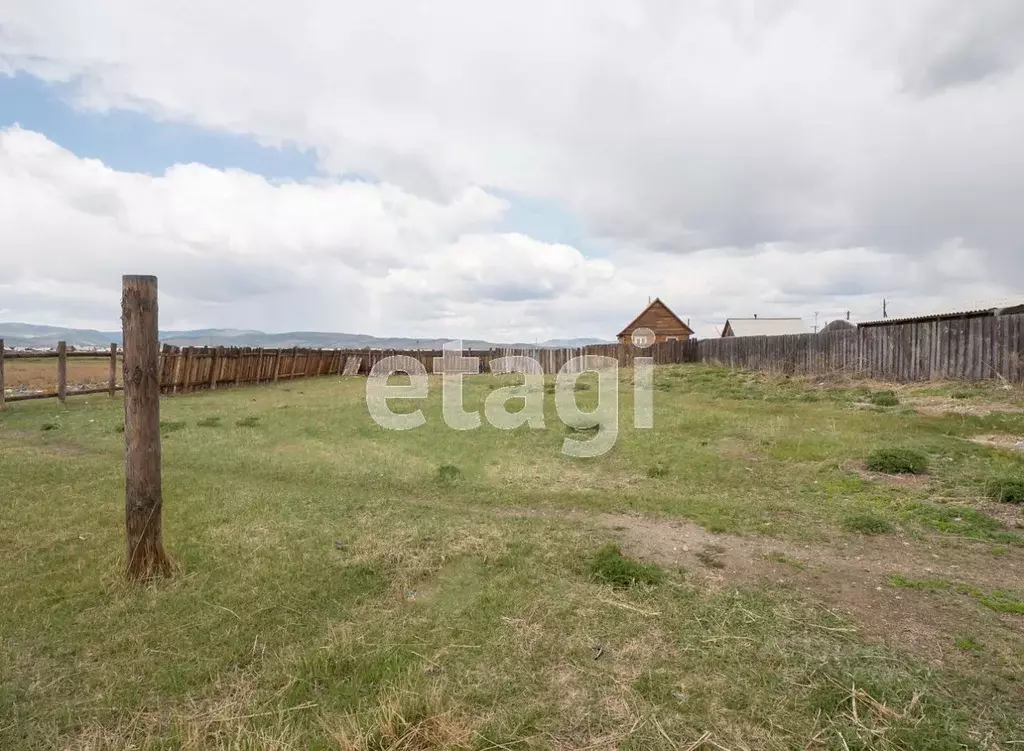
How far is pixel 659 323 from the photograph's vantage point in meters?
46.2

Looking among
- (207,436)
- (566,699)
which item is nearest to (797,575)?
(566,699)

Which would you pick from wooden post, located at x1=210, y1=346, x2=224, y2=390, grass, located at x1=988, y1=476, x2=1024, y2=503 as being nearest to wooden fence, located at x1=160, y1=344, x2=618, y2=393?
wooden post, located at x1=210, y1=346, x2=224, y2=390

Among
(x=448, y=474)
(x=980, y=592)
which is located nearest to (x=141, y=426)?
(x=448, y=474)

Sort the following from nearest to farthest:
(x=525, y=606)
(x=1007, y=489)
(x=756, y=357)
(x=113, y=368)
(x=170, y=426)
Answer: (x=525, y=606), (x=1007, y=489), (x=170, y=426), (x=113, y=368), (x=756, y=357)

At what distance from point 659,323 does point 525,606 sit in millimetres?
43881

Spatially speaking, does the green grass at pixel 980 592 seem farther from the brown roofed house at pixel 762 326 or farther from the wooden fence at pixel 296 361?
the brown roofed house at pixel 762 326

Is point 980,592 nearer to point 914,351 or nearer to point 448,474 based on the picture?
point 448,474

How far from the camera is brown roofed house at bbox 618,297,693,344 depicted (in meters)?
45.8

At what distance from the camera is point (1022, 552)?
523cm

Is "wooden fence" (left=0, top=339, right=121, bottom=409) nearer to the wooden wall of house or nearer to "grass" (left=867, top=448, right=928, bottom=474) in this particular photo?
"grass" (left=867, top=448, right=928, bottom=474)

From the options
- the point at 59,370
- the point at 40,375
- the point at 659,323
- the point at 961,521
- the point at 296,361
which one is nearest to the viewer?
the point at 961,521

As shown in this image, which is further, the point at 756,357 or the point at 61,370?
the point at 756,357

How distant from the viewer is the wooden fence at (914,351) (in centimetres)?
1406

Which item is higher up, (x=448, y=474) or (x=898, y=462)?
Answer: (x=898, y=462)
